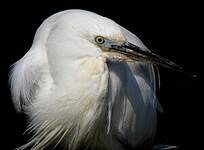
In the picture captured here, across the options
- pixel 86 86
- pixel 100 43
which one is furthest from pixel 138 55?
pixel 86 86

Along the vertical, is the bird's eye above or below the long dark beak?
above

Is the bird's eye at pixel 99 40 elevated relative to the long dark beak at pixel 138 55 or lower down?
elevated

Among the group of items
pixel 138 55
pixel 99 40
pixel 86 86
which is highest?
pixel 99 40

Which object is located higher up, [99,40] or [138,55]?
[99,40]

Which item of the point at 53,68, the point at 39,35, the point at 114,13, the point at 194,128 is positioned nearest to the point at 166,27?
the point at 114,13

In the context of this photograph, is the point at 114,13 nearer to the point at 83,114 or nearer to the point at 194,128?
the point at 194,128

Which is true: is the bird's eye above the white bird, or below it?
above

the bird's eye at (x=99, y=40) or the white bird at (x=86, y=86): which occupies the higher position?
the bird's eye at (x=99, y=40)

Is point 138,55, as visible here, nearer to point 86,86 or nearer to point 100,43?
point 100,43
